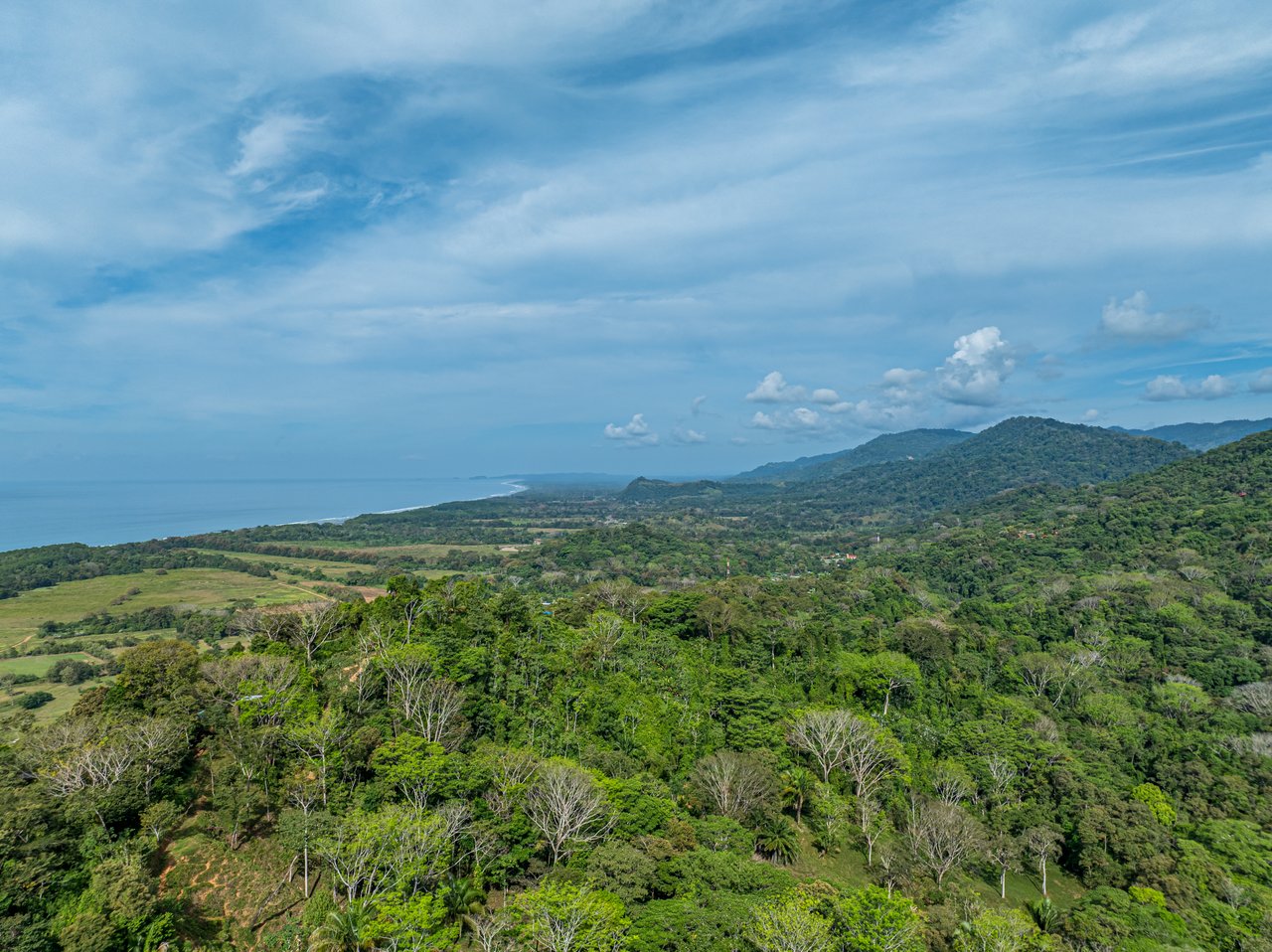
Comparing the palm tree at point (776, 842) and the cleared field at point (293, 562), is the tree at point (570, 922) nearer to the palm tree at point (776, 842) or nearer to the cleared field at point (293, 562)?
the palm tree at point (776, 842)

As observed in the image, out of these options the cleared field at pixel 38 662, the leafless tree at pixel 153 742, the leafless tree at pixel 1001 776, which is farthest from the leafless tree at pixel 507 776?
the cleared field at pixel 38 662

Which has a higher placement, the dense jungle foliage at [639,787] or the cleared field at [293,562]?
the cleared field at [293,562]

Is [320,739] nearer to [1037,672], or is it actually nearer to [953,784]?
[953,784]

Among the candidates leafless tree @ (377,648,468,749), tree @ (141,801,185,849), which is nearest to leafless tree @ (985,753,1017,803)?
leafless tree @ (377,648,468,749)

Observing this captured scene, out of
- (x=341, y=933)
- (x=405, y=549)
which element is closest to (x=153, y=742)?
(x=341, y=933)

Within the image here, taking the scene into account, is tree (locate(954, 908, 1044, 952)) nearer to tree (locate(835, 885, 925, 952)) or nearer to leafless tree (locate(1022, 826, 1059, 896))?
tree (locate(835, 885, 925, 952))

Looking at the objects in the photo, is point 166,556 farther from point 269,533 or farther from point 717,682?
point 717,682

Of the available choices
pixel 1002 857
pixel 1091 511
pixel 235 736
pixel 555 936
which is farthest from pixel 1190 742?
pixel 1091 511
